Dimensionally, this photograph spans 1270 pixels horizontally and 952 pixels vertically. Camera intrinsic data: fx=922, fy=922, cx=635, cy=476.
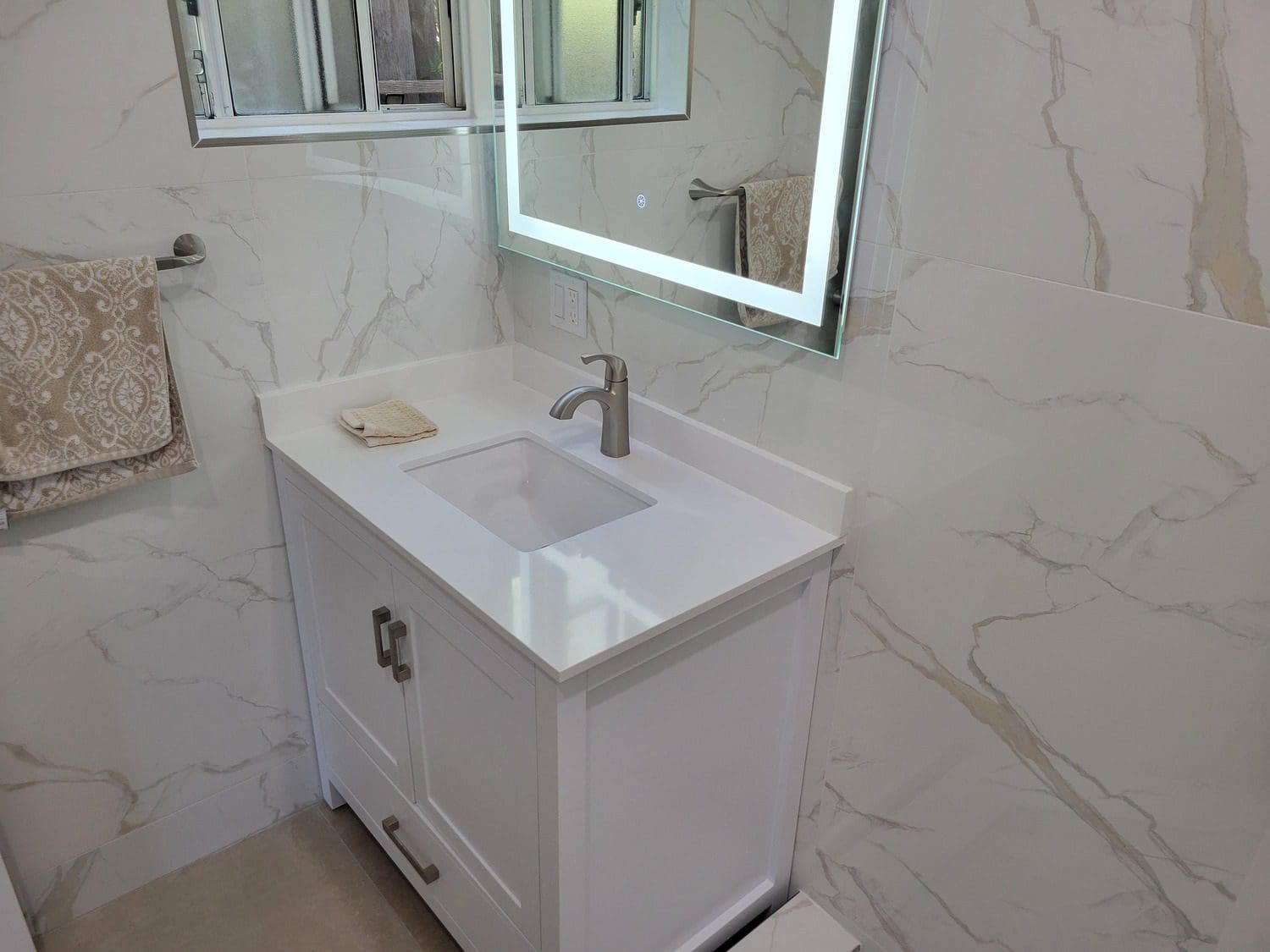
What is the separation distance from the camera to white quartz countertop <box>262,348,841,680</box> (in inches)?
45.3

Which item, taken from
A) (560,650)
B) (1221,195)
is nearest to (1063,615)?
(1221,195)

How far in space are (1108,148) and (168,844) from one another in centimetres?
194

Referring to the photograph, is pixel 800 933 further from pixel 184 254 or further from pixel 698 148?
→ pixel 184 254

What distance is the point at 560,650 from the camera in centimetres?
109

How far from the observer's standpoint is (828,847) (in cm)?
157

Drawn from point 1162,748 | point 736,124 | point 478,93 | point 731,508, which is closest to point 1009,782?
point 1162,748

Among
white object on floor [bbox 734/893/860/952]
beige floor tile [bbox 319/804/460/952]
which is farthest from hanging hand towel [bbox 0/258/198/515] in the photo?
white object on floor [bbox 734/893/860/952]

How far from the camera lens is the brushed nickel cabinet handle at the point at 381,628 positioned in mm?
1427

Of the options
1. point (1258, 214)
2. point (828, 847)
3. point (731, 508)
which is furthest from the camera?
point (828, 847)

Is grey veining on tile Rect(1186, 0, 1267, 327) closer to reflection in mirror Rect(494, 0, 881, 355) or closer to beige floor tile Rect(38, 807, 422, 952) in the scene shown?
reflection in mirror Rect(494, 0, 881, 355)

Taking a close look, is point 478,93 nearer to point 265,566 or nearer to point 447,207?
point 447,207

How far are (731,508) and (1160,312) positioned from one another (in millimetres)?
656

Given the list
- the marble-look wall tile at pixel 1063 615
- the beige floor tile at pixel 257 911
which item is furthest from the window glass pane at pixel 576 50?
the beige floor tile at pixel 257 911

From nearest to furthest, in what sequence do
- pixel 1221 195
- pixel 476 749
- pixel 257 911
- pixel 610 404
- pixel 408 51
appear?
pixel 1221 195, pixel 476 749, pixel 610 404, pixel 408 51, pixel 257 911
